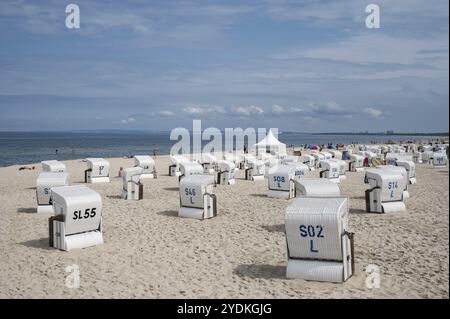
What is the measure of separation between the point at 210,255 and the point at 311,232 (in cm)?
290

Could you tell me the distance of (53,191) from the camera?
11.0 m

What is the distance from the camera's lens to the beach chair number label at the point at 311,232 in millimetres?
7941

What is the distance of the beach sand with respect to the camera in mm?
7758

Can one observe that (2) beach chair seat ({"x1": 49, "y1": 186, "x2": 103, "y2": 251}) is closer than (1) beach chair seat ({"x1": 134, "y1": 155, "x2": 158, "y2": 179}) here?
Yes

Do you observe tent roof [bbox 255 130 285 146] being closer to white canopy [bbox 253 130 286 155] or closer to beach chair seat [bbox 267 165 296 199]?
white canopy [bbox 253 130 286 155]

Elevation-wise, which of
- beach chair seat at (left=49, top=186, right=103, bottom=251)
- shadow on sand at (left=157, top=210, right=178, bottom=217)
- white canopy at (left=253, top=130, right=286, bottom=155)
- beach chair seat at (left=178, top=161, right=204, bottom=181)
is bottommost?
shadow on sand at (left=157, top=210, right=178, bottom=217)

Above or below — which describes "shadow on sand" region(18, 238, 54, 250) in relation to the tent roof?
below

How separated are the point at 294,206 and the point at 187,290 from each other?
2.53 m

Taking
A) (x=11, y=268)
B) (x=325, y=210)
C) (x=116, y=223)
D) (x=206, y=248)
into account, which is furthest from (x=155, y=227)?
(x=325, y=210)

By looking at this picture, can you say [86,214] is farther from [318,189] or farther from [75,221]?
[318,189]

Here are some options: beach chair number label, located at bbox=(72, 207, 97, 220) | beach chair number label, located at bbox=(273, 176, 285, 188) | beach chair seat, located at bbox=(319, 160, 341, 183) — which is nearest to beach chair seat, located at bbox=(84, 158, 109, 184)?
beach chair number label, located at bbox=(273, 176, 285, 188)

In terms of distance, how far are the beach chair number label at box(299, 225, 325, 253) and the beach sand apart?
0.70m

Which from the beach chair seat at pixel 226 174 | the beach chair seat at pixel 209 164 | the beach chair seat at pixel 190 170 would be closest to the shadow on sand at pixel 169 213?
the beach chair seat at pixel 190 170

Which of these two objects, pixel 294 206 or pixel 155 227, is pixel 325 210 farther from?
pixel 155 227
